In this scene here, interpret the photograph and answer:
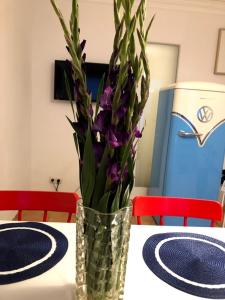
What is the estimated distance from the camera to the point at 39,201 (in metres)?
1.21

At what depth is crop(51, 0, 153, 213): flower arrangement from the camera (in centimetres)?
48

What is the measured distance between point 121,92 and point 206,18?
2997mm

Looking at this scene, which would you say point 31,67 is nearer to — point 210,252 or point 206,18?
point 206,18

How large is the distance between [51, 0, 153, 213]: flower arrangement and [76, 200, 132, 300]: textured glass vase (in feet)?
→ 0.10

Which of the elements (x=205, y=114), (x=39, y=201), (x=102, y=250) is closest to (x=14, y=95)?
(x=39, y=201)

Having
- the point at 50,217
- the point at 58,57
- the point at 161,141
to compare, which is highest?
the point at 58,57

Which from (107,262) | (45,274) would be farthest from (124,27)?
(45,274)

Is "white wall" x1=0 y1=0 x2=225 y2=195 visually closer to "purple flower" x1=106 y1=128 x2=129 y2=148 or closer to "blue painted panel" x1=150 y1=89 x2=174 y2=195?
"blue painted panel" x1=150 y1=89 x2=174 y2=195

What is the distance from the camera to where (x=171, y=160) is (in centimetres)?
253

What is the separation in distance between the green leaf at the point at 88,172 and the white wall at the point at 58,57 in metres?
2.13

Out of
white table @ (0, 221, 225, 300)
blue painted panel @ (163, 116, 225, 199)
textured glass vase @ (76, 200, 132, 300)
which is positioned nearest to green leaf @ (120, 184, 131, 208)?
textured glass vase @ (76, 200, 132, 300)

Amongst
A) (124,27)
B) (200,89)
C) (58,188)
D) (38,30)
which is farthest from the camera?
Answer: (58,188)

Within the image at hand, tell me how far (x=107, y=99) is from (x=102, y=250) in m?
0.31

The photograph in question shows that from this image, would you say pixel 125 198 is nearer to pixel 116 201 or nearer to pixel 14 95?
pixel 116 201
